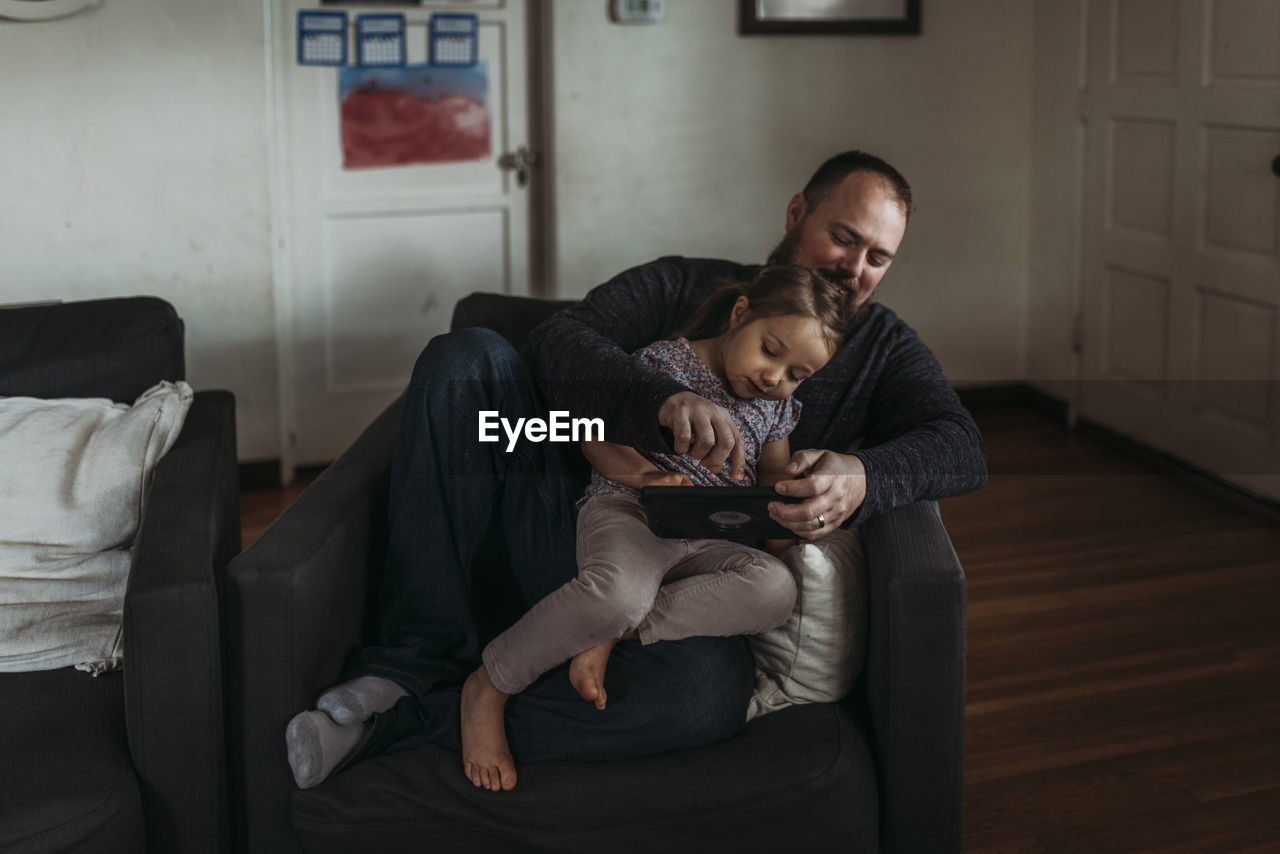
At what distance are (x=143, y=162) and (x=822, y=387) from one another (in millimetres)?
2186

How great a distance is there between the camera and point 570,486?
175cm

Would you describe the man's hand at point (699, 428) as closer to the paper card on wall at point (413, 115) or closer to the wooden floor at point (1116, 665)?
the wooden floor at point (1116, 665)

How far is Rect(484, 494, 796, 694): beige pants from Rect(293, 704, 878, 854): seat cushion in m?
0.14

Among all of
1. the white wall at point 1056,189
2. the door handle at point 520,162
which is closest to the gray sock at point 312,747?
the door handle at point 520,162

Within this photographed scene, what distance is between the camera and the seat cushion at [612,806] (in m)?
1.47

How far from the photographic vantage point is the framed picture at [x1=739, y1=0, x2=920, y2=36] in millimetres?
3863

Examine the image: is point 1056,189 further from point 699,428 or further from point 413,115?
point 699,428

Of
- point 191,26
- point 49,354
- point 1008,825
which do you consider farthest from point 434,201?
point 1008,825

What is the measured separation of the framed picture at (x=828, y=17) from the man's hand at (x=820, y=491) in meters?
2.61

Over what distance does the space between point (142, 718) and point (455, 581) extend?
0.41 metres

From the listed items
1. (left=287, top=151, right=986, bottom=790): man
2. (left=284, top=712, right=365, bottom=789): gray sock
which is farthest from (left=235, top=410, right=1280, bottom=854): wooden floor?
(left=284, top=712, right=365, bottom=789): gray sock

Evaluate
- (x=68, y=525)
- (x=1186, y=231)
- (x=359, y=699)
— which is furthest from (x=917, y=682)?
(x=1186, y=231)

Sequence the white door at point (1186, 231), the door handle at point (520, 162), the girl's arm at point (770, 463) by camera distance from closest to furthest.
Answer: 1. the girl's arm at point (770, 463)
2. the white door at point (1186, 231)
3. the door handle at point (520, 162)

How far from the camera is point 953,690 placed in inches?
58.9
